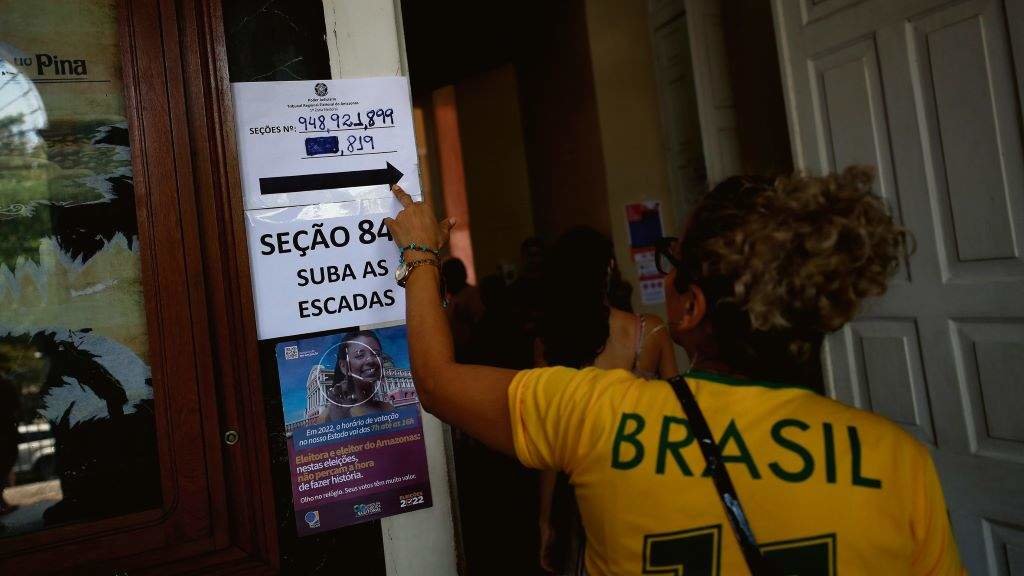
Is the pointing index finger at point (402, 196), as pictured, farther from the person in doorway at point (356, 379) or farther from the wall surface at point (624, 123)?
the wall surface at point (624, 123)

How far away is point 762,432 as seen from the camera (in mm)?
1011

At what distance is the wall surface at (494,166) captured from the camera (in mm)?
7574

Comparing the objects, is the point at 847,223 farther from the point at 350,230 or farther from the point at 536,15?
the point at 536,15

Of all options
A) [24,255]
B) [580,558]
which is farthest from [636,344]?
[24,255]

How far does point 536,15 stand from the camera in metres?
6.41

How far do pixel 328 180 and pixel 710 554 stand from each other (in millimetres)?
1241

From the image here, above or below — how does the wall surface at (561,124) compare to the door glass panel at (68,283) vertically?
above

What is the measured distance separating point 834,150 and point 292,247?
2214 millimetres

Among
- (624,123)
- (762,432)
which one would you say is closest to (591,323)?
(762,432)

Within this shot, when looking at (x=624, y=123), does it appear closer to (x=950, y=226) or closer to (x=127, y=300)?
(x=950, y=226)

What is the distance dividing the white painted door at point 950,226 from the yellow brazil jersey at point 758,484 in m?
1.42

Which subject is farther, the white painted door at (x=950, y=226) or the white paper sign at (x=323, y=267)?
the white painted door at (x=950, y=226)

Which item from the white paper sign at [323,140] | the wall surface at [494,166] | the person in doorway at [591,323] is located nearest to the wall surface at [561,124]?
the wall surface at [494,166]

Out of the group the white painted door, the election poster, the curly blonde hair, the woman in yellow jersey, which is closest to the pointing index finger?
the election poster
